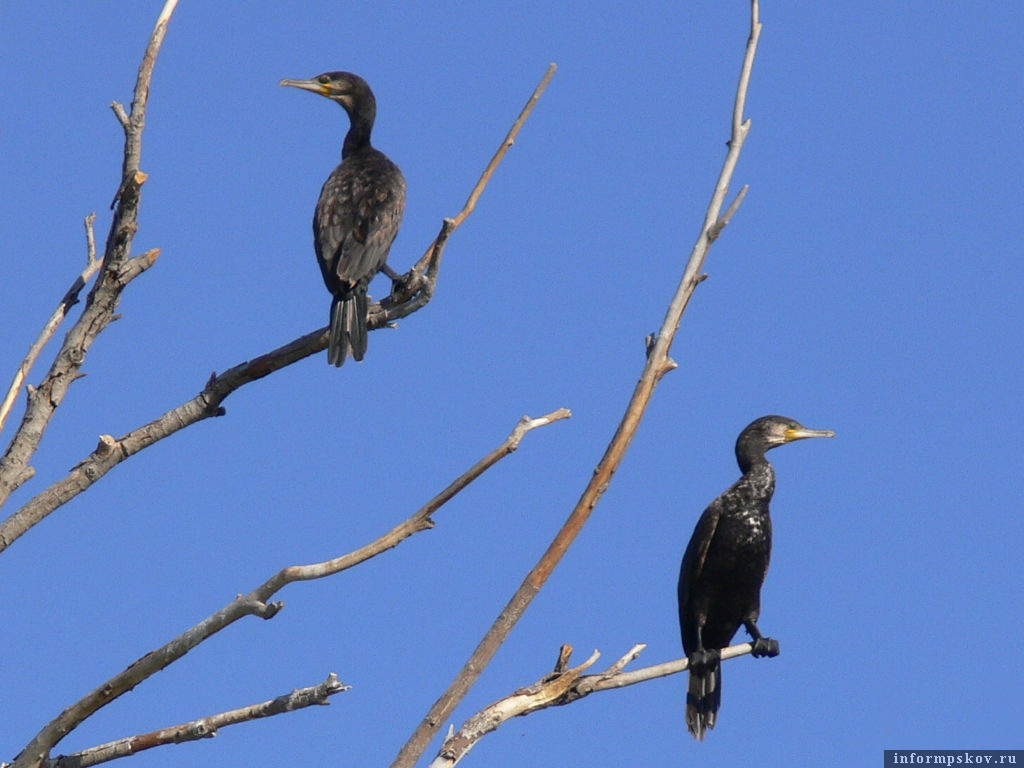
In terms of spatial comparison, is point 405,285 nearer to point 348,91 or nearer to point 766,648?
point 766,648

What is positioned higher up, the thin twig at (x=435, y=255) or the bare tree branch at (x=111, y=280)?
the thin twig at (x=435, y=255)

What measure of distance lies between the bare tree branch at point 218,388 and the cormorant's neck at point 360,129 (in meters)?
2.03

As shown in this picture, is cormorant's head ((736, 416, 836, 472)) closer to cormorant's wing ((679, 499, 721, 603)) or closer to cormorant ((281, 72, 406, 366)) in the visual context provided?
cormorant's wing ((679, 499, 721, 603))

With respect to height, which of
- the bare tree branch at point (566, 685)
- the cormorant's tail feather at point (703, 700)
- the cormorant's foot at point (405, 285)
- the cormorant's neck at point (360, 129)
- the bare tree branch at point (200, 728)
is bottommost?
the bare tree branch at point (200, 728)

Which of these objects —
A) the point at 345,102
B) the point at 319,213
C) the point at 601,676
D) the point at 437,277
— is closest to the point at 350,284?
the point at 319,213

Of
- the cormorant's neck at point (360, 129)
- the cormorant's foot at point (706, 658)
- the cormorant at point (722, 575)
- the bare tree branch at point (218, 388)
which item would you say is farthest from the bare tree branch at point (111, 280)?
the cormorant's neck at point (360, 129)

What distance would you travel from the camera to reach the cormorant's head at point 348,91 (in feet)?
24.6

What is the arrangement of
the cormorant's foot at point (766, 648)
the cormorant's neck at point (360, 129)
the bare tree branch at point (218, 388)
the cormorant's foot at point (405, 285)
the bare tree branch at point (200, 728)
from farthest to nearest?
the cormorant's neck at point (360, 129), the cormorant's foot at point (766, 648), the cormorant's foot at point (405, 285), the bare tree branch at point (218, 388), the bare tree branch at point (200, 728)

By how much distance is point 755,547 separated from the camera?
601 centimetres

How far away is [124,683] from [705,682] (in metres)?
2.88

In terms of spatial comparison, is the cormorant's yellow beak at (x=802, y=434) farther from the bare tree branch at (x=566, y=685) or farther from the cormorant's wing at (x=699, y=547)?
the bare tree branch at (x=566, y=685)

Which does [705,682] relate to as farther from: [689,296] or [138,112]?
[138,112]

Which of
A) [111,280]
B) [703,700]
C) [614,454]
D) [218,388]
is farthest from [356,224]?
[614,454]

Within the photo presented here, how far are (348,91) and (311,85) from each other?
0.21m
